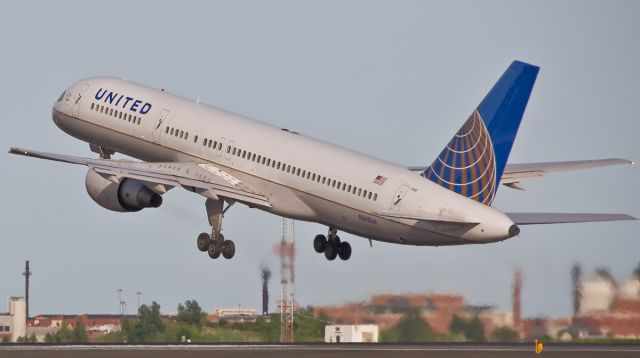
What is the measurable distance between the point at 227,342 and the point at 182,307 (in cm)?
625

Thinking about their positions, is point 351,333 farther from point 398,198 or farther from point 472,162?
point 472,162

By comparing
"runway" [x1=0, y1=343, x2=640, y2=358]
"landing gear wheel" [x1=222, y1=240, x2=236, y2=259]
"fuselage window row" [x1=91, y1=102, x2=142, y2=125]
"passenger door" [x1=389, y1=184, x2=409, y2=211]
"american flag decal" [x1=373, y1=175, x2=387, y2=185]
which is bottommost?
"runway" [x1=0, y1=343, x2=640, y2=358]

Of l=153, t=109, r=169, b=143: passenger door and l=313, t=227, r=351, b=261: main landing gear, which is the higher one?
l=153, t=109, r=169, b=143: passenger door

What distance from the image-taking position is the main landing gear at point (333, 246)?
87.1 meters

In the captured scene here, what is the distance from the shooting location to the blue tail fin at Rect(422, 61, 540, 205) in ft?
247

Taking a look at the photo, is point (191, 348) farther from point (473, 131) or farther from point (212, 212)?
point (473, 131)

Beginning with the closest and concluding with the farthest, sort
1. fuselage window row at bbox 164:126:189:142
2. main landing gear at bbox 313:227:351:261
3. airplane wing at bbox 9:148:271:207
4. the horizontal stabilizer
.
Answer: the horizontal stabilizer, airplane wing at bbox 9:148:271:207, main landing gear at bbox 313:227:351:261, fuselage window row at bbox 164:126:189:142

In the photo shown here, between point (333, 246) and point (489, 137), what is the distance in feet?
45.8

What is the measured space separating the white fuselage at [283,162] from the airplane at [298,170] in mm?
47

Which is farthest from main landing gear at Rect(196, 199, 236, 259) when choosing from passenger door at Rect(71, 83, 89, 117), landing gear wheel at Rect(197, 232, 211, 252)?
passenger door at Rect(71, 83, 89, 117)

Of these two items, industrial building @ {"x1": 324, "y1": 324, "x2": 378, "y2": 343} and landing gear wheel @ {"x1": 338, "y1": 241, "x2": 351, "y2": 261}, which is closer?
industrial building @ {"x1": 324, "y1": 324, "x2": 378, "y2": 343}

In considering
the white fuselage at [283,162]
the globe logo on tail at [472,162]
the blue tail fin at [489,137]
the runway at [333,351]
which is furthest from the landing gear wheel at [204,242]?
the blue tail fin at [489,137]

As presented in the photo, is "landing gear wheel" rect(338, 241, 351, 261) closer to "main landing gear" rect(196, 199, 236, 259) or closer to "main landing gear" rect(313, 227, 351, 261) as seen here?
"main landing gear" rect(313, 227, 351, 261)

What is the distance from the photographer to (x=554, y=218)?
77.2 metres
